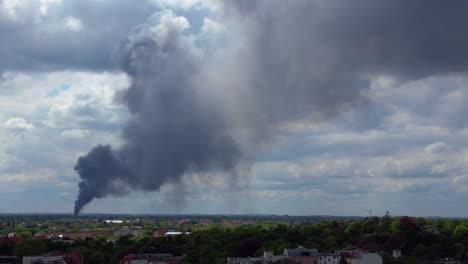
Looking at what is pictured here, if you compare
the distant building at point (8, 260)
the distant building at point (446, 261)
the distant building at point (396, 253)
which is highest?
the distant building at point (396, 253)

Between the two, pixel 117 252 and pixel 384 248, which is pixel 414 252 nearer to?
pixel 384 248

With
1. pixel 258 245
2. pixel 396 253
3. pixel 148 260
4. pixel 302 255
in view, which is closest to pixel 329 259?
pixel 302 255

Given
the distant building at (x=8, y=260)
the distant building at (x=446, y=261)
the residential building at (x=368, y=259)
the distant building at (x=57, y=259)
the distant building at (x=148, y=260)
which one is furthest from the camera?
the distant building at (x=8, y=260)

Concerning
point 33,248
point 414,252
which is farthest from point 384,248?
point 33,248

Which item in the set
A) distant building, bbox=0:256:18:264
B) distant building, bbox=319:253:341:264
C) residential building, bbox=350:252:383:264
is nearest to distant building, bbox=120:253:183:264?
distant building, bbox=0:256:18:264

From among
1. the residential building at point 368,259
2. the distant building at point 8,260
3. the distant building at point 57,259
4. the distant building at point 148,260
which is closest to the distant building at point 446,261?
the residential building at point 368,259

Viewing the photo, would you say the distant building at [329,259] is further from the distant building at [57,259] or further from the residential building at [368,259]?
the distant building at [57,259]

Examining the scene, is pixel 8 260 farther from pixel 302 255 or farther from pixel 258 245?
pixel 258 245
